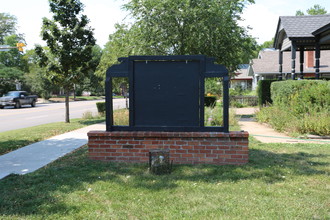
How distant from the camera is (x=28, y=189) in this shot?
469 centimetres

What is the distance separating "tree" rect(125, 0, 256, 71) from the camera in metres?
14.6

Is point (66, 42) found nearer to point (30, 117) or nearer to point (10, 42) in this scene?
point (30, 117)

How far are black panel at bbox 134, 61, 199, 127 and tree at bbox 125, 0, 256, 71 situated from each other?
28.4 feet

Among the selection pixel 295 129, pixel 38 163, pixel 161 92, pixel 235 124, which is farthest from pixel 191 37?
pixel 38 163

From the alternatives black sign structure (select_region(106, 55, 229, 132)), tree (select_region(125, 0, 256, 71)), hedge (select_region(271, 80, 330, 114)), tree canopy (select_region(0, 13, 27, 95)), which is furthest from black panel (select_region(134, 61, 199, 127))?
tree canopy (select_region(0, 13, 27, 95))

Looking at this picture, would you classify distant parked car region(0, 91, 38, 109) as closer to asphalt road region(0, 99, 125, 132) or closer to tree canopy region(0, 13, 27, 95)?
asphalt road region(0, 99, 125, 132)

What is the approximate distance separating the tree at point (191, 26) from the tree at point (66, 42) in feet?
8.56

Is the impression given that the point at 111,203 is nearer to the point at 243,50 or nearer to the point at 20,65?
the point at 243,50

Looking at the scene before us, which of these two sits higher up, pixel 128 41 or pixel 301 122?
pixel 128 41

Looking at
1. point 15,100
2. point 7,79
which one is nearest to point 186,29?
point 15,100

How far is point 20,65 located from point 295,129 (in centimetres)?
6389

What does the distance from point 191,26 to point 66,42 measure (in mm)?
5685

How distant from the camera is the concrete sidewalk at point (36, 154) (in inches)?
245

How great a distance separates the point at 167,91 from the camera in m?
6.30
